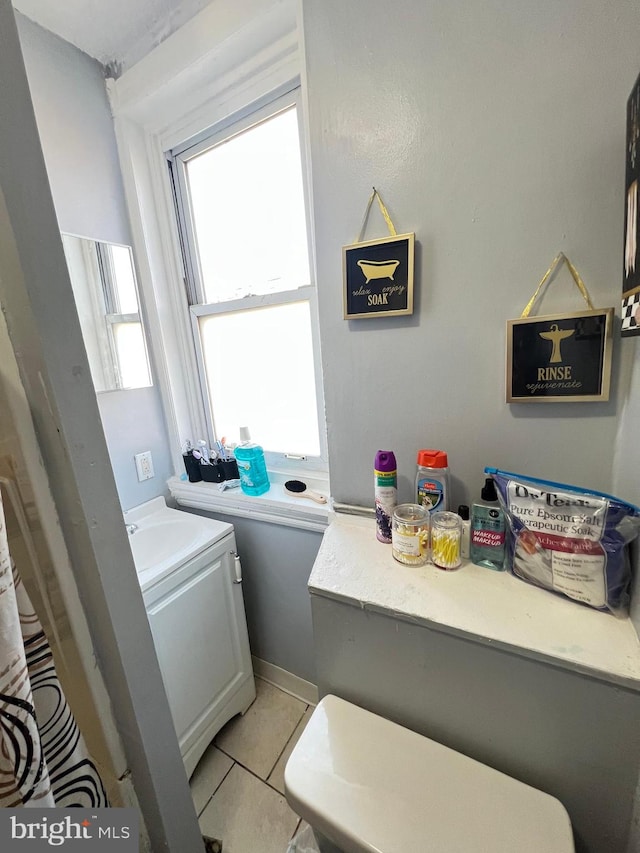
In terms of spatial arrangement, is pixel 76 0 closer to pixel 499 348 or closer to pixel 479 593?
pixel 499 348

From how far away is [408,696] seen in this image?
27.1 inches

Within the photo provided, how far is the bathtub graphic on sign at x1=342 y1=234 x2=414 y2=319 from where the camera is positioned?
752 mm

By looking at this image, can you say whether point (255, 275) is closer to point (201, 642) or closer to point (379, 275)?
point (379, 275)

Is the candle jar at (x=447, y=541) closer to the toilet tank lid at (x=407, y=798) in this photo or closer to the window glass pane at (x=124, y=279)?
the toilet tank lid at (x=407, y=798)

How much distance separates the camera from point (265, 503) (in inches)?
46.9

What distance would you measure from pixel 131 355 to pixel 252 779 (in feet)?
5.16

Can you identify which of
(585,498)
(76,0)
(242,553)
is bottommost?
(242,553)

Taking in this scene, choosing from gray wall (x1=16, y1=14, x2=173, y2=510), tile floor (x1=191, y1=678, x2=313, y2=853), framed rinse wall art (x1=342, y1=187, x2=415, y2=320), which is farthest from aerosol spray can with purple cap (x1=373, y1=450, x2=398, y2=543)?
tile floor (x1=191, y1=678, x2=313, y2=853)

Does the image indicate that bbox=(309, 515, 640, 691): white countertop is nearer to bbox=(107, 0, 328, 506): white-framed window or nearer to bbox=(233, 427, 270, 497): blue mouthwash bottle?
bbox=(107, 0, 328, 506): white-framed window

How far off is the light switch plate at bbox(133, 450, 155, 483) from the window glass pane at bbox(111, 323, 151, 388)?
286 millimetres

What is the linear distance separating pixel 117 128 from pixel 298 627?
1964 millimetres

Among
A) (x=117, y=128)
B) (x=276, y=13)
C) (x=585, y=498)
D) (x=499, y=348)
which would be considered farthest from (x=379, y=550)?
(x=117, y=128)

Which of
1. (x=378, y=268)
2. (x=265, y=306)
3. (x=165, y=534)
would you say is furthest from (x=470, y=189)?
(x=165, y=534)

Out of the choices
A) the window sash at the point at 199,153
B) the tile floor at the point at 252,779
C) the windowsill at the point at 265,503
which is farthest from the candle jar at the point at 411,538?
the tile floor at the point at 252,779
